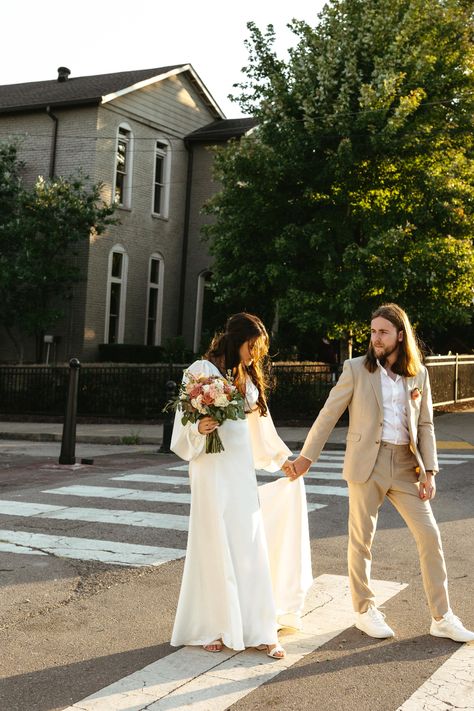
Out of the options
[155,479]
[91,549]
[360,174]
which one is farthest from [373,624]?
[360,174]

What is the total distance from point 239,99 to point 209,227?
309cm

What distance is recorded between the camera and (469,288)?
19547 mm

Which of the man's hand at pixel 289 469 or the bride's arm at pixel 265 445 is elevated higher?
the bride's arm at pixel 265 445

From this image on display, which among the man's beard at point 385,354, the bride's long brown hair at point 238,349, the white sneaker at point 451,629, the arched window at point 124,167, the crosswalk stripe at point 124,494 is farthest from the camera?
the arched window at point 124,167

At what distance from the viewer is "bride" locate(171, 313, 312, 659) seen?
486 cm

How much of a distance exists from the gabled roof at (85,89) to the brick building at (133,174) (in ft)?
0.16

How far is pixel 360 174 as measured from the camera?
1961 centimetres

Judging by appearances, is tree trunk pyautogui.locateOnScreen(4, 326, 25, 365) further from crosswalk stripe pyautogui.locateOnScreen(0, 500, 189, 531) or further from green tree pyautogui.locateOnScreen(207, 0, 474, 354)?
crosswalk stripe pyautogui.locateOnScreen(0, 500, 189, 531)

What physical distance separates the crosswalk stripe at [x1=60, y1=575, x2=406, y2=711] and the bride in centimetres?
9

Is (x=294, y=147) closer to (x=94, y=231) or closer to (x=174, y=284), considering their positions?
(x=94, y=231)

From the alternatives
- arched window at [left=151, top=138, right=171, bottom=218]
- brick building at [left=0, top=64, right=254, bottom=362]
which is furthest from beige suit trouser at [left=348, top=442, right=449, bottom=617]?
arched window at [left=151, top=138, right=171, bottom=218]

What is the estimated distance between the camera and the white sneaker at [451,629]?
16.6 ft

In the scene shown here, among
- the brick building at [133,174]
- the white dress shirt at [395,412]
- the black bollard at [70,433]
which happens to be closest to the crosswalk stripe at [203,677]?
the white dress shirt at [395,412]

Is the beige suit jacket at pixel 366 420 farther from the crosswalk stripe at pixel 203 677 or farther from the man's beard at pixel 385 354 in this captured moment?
the crosswalk stripe at pixel 203 677
